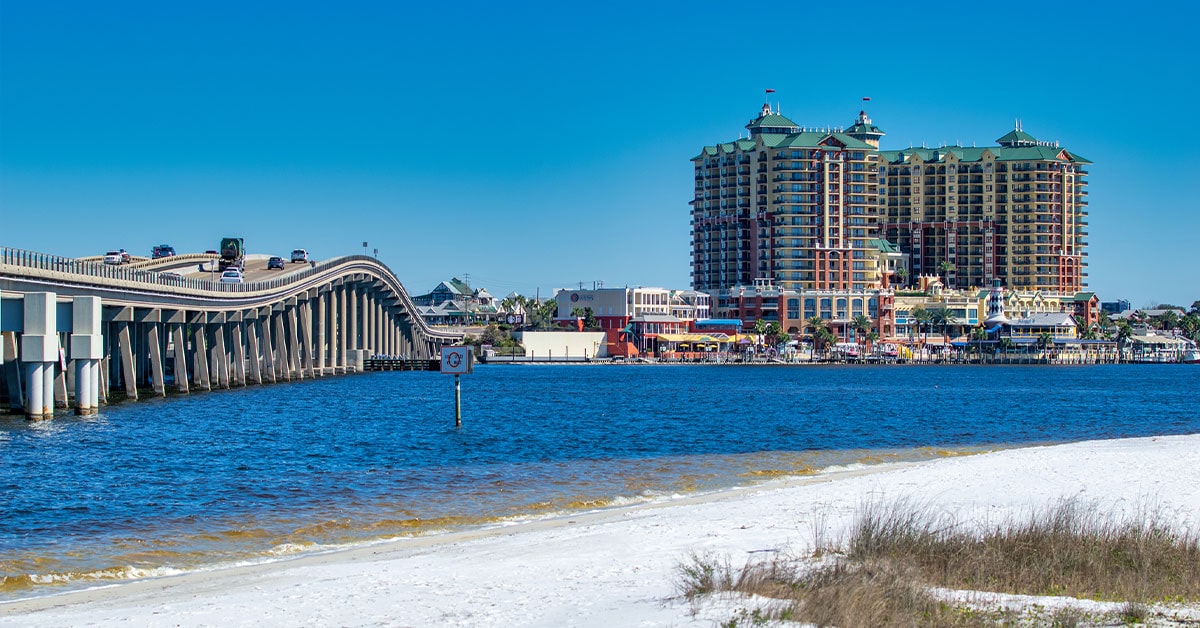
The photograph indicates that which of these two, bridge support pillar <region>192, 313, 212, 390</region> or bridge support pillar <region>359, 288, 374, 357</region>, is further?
bridge support pillar <region>359, 288, 374, 357</region>

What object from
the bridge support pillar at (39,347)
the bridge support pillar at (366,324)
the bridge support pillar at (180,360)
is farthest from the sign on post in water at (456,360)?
the bridge support pillar at (366,324)

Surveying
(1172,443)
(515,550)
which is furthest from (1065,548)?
(1172,443)

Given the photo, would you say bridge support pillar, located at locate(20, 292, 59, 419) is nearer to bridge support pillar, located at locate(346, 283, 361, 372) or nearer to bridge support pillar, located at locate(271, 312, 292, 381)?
bridge support pillar, located at locate(271, 312, 292, 381)

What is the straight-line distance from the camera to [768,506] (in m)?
27.7

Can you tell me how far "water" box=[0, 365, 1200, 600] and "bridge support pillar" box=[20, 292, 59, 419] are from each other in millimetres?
1854

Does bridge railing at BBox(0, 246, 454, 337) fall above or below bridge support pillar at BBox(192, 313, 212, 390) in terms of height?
above

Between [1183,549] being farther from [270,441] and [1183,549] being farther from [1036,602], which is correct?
[270,441]

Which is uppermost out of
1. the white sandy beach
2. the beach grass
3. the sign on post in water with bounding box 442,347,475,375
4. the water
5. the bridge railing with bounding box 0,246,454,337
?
the bridge railing with bounding box 0,246,454,337

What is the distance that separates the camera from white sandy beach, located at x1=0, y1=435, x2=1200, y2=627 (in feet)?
54.2

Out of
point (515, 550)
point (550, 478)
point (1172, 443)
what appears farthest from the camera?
point (1172, 443)

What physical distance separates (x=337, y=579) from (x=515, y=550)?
3.87 meters

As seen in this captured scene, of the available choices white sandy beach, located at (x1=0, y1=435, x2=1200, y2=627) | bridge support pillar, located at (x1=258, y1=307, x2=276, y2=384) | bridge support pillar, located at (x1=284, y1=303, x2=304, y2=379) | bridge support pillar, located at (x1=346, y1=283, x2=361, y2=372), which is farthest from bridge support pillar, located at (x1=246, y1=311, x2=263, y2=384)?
white sandy beach, located at (x1=0, y1=435, x2=1200, y2=627)

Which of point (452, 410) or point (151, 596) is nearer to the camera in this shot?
point (151, 596)

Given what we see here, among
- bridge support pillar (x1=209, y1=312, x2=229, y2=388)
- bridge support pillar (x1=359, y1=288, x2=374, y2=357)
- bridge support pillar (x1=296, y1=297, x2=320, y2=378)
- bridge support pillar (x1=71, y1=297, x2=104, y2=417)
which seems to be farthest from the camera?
bridge support pillar (x1=359, y1=288, x2=374, y2=357)
